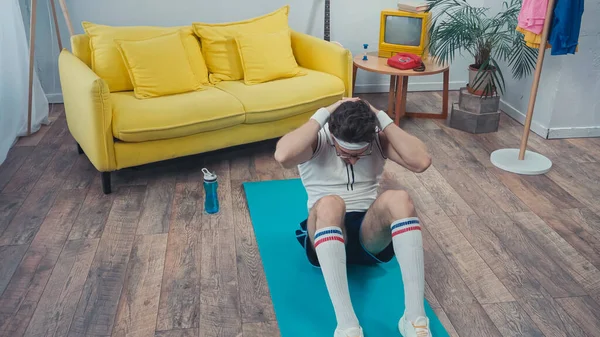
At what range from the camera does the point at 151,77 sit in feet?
10.5

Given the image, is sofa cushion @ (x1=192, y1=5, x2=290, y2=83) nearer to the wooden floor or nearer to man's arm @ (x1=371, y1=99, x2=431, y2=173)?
the wooden floor

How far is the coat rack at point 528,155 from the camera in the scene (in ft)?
10.6

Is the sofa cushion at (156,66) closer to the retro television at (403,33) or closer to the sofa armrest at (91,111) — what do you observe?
the sofa armrest at (91,111)

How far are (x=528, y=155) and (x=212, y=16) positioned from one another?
2.47 metres

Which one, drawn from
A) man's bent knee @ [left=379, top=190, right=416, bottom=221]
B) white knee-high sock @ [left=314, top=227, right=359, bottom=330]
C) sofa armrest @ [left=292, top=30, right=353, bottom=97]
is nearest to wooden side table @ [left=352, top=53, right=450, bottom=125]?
sofa armrest @ [left=292, top=30, right=353, bottom=97]

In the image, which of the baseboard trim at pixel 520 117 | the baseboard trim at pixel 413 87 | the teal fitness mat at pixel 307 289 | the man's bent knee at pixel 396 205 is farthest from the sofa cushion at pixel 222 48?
the baseboard trim at pixel 520 117

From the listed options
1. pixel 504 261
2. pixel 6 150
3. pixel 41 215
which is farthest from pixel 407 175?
pixel 6 150

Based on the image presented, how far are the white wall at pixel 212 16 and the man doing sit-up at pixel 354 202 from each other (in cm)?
242

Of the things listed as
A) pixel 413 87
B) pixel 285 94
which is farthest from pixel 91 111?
pixel 413 87

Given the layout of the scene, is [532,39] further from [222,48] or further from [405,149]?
[222,48]

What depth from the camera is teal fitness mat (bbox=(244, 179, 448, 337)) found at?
207cm

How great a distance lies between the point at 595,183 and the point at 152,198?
2475 millimetres

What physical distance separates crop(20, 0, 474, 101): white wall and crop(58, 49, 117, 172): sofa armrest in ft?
3.67

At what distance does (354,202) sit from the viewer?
2211 mm
